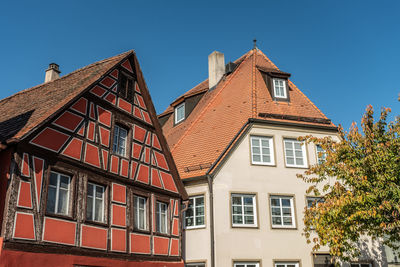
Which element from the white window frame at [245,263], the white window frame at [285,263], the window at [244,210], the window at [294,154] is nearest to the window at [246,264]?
the white window frame at [245,263]

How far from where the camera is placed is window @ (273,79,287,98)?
21.3m

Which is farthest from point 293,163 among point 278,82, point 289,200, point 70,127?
point 70,127

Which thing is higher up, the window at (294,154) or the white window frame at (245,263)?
the window at (294,154)

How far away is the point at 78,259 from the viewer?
11.5 meters

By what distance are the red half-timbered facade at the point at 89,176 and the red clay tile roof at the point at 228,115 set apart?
262 centimetres

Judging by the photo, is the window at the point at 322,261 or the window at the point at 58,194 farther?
the window at the point at 322,261

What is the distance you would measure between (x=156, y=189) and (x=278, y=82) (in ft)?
31.6

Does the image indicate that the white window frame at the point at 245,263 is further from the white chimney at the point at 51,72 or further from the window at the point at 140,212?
the white chimney at the point at 51,72

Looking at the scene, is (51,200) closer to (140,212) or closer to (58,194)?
(58,194)

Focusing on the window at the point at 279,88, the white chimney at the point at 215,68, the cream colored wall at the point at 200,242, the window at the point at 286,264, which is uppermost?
the white chimney at the point at 215,68

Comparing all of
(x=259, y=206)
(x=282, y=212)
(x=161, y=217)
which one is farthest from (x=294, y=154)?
(x=161, y=217)

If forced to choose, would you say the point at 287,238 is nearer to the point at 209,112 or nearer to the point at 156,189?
the point at 156,189

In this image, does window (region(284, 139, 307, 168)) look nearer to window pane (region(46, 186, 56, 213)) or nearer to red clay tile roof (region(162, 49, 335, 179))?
red clay tile roof (region(162, 49, 335, 179))

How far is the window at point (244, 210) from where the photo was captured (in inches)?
675
